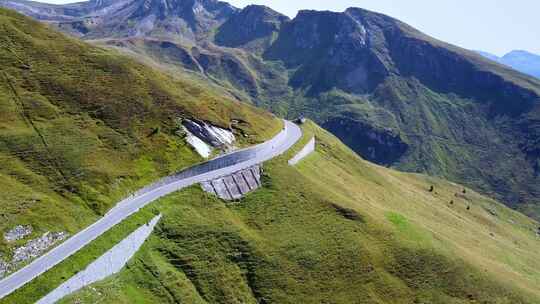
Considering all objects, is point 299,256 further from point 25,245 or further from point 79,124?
point 79,124

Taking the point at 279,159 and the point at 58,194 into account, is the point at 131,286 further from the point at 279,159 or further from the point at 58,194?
the point at 279,159

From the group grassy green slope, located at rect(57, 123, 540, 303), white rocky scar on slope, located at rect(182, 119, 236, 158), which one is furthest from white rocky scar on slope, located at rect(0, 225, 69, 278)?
white rocky scar on slope, located at rect(182, 119, 236, 158)

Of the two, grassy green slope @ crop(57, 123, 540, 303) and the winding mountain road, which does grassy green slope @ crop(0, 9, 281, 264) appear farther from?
grassy green slope @ crop(57, 123, 540, 303)

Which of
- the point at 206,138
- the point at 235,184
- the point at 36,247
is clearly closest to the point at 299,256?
the point at 235,184

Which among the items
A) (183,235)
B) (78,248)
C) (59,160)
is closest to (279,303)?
(183,235)

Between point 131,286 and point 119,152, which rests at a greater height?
point 119,152

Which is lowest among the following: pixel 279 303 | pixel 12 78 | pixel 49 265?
pixel 279 303

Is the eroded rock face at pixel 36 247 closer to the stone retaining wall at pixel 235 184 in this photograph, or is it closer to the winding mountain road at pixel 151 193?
the winding mountain road at pixel 151 193
